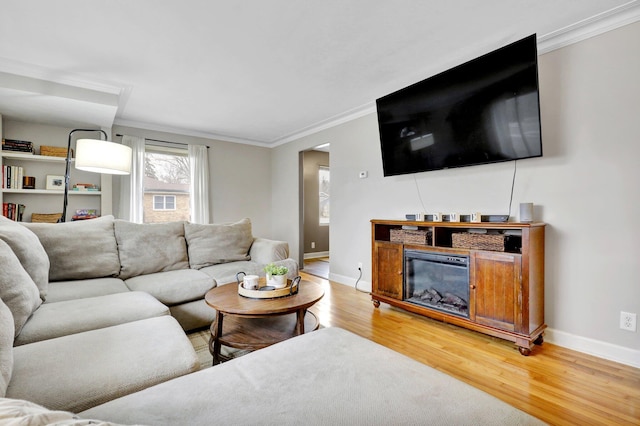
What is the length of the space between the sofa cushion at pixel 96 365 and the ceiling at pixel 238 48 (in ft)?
6.71

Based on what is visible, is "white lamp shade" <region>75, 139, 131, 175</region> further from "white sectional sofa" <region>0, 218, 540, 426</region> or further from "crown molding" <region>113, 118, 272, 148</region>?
"crown molding" <region>113, 118, 272, 148</region>

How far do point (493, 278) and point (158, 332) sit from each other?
2.32m

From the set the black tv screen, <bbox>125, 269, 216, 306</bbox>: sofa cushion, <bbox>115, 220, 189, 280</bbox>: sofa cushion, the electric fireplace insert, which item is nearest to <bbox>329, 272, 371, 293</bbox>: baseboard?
the electric fireplace insert

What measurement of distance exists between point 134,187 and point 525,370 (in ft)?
16.3

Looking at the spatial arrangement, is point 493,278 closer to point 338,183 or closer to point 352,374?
point 352,374

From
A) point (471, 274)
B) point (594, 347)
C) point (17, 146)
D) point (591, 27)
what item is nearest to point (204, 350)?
point (471, 274)

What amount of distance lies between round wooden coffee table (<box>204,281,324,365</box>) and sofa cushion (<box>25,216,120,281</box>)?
120 cm

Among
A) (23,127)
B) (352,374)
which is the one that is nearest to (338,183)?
(352,374)

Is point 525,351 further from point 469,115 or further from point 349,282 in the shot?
point 349,282

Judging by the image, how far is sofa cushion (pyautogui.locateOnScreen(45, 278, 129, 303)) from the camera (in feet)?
6.72

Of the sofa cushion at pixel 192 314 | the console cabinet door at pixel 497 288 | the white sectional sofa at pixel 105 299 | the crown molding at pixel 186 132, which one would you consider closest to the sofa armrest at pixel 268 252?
the white sectional sofa at pixel 105 299

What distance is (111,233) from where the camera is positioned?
2.81m

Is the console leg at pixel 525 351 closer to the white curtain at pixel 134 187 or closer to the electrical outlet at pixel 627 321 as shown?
the electrical outlet at pixel 627 321

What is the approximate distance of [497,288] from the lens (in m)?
2.27
